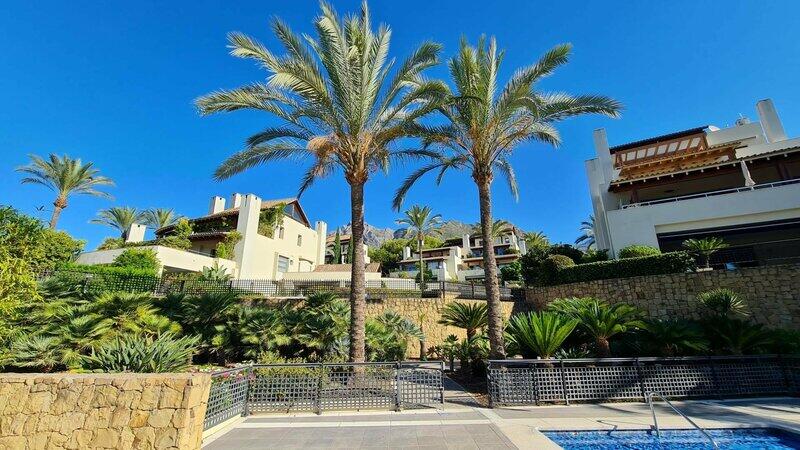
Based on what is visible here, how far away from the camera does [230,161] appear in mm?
10945

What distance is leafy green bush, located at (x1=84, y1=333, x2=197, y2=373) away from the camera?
6492mm

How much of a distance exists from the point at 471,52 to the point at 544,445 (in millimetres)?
10667

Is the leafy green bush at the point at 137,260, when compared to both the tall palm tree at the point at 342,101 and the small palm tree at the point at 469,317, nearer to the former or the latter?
the tall palm tree at the point at 342,101

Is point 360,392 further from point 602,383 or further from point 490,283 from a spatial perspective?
point 602,383

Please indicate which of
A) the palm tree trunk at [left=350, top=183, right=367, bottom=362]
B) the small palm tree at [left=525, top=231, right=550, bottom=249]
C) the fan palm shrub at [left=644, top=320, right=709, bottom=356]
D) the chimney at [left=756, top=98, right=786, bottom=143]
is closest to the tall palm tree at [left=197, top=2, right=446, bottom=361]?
the palm tree trunk at [left=350, top=183, right=367, bottom=362]

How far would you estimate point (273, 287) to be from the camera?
20641mm

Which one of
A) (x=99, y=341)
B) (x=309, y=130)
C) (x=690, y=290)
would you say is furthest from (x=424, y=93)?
(x=690, y=290)

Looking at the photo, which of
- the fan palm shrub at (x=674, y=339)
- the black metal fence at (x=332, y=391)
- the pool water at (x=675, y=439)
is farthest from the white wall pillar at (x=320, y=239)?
the pool water at (x=675, y=439)

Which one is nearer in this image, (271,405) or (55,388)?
(55,388)

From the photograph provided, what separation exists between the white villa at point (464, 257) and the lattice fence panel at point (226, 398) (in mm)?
36594

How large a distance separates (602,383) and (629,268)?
34.1ft

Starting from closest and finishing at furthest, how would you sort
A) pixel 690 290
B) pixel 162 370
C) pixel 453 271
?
pixel 162 370 → pixel 690 290 → pixel 453 271

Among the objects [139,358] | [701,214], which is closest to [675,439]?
[139,358]

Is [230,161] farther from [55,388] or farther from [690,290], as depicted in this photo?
[690,290]
